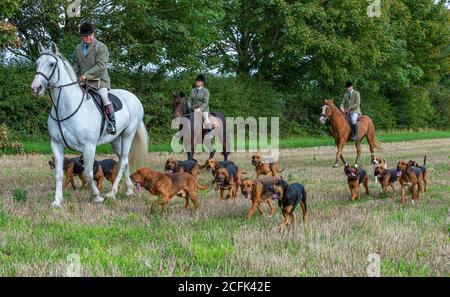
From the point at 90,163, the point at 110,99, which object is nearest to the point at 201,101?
the point at 110,99

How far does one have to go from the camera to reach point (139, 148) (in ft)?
34.8

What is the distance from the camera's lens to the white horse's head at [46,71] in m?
7.46

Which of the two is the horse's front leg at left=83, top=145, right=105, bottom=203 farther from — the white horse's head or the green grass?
the green grass

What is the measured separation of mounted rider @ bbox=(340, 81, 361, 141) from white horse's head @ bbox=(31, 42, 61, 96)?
10616 mm

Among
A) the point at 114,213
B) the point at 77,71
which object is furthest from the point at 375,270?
the point at 77,71

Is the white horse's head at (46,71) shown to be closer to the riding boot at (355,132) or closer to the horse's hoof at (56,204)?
the horse's hoof at (56,204)

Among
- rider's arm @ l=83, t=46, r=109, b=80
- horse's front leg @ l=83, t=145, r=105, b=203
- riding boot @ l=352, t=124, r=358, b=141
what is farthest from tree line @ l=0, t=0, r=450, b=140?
riding boot @ l=352, t=124, r=358, b=141

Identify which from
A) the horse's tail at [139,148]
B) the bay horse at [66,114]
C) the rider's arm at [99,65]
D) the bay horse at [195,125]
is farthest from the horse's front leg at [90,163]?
the bay horse at [195,125]

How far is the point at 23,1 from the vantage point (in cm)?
1847

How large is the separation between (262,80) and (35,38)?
14.2m

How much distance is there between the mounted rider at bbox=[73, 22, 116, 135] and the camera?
28.3ft

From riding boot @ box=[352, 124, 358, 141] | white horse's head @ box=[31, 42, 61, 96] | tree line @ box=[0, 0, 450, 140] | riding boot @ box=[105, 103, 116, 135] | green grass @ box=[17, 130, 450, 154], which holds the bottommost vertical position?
green grass @ box=[17, 130, 450, 154]

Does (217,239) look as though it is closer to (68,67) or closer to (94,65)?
(68,67)
